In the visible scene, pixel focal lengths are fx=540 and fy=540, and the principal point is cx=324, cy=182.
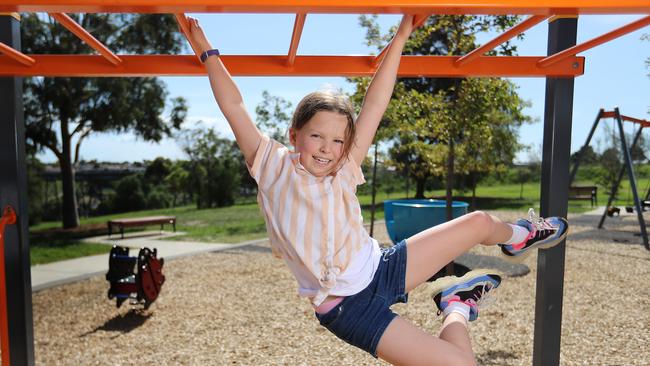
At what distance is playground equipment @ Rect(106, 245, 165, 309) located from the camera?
453 centimetres

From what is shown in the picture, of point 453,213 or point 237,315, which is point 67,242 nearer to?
point 237,315

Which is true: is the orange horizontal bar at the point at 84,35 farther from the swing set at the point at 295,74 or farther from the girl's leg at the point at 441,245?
the girl's leg at the point at 441,245

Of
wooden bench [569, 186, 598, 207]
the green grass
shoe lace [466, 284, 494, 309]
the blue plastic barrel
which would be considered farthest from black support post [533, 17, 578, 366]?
wooden bench [569, 186, 598, 207]

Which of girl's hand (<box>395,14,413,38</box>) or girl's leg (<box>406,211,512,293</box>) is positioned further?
girl's leg (<box>406,211,512,293</box>)

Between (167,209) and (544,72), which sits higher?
(544,72)

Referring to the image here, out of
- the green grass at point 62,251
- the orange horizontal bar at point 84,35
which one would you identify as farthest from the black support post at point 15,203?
the green grass at point 62,251

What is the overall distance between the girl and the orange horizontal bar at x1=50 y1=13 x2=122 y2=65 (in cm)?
54

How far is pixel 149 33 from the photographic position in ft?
38.0

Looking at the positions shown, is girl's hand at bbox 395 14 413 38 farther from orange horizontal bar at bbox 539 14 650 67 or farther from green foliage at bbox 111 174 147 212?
green foliage at bbox 111 174 147 212

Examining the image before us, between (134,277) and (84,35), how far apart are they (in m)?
2.97

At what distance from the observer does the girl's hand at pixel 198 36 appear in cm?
171

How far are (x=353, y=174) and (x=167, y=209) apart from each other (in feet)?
57.1

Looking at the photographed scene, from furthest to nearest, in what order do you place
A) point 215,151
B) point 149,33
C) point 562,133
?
point 215,151
point 149,33
point 562,133

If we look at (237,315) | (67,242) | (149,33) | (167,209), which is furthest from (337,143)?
(167,209)
